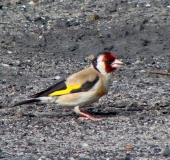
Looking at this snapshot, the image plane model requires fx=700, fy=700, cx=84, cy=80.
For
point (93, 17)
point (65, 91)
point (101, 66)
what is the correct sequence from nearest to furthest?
point (65, 91) → point (101, 66) → point (93, 17)

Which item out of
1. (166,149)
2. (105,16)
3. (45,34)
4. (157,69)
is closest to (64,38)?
(45,34)

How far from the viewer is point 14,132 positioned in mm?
8078

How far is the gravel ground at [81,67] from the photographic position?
7559mm

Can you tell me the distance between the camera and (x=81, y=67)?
11180 millimetres

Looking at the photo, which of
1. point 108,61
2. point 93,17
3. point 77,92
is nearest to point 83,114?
point 77,92

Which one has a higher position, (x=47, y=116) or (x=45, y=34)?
(x=45, y=34)

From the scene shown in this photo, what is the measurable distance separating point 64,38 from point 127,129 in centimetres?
449

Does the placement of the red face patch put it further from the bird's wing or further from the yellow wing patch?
the yellow wing patch

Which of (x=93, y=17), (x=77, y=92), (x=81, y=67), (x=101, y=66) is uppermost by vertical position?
(x=93, y=17)

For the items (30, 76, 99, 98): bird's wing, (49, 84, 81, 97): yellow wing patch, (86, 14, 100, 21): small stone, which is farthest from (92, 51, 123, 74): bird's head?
(86, 14, 100, 21): small stone

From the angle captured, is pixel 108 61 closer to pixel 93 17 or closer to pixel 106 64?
pixel 106 64

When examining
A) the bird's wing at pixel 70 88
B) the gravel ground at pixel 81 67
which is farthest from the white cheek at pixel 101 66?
the gravel ground at pixel 81 67

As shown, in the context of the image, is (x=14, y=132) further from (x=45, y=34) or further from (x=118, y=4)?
(x=118, y=4)

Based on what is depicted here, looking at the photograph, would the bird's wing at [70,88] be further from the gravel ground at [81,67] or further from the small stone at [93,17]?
the small stone at [93,17]
